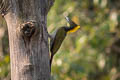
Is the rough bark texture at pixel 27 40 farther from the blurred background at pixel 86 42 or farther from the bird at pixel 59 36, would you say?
the blurred background at pixel 86 42

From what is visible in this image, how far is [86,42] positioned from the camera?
7039 millimetres

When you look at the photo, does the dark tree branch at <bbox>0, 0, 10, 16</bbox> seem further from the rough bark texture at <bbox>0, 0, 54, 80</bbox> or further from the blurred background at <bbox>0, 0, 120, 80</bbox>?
the blurred background at <bbox>0, 0, 120, 80</bbox>

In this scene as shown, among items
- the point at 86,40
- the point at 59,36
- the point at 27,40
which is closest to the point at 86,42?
the point at 86,40

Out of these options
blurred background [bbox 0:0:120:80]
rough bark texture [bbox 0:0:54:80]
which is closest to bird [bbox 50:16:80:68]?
rough bark texture [bbox 0:0:54:80]

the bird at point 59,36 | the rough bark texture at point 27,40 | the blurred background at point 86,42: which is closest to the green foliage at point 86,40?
the blurred background at point 86,42

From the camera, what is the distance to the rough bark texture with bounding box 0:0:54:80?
8.54 feet

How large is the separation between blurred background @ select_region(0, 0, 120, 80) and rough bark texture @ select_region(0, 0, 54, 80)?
2646mm

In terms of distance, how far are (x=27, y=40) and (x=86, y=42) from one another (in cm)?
450

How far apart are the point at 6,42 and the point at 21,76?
4320 millimetres

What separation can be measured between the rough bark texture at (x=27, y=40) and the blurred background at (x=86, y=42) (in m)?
2.65

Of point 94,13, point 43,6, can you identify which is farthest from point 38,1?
point 94,13

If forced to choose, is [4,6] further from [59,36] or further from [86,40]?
[86,40]

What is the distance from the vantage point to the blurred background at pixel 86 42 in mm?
5879

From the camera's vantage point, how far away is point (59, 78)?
580cm
